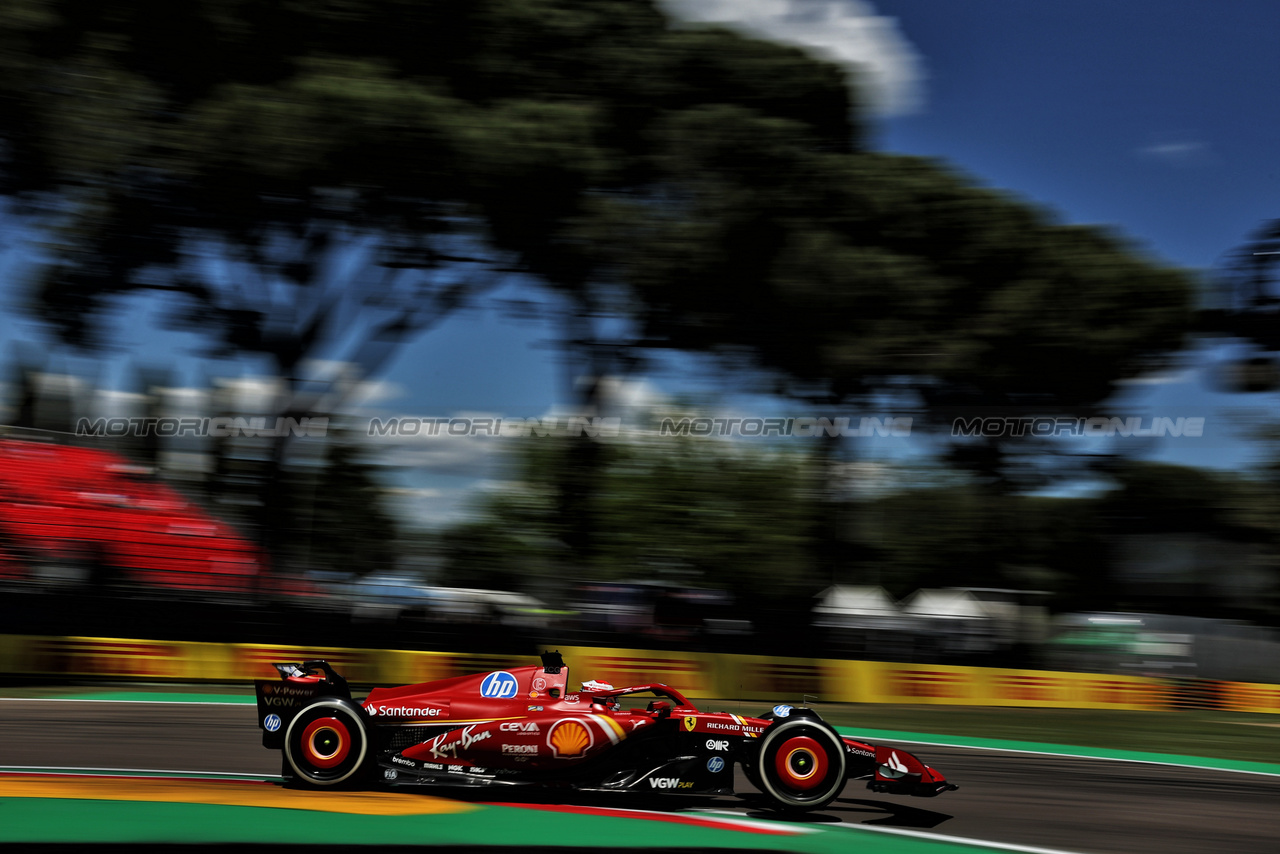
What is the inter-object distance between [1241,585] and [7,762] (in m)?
20.3

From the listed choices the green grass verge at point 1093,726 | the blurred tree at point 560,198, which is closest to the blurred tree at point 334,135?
the blurred tree at point 560,198

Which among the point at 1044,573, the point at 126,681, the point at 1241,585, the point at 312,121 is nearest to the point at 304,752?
the point at 126,681

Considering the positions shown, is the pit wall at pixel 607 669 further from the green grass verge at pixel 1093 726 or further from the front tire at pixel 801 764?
the front tire at pixel 801 764

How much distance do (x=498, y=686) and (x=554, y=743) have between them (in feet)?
1.73

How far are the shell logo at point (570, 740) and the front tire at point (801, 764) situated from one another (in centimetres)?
104

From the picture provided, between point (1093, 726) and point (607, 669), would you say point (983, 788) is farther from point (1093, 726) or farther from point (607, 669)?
point (607, 669)

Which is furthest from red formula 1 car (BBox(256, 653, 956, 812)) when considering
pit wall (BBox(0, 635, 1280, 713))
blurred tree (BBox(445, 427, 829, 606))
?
blurred tree (BBox(445, 427, 829, 606))

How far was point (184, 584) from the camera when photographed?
52.1 ft

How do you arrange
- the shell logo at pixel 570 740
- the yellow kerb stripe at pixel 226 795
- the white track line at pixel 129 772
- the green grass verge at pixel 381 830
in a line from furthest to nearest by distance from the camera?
the white track line at pixel 129 772 < the shell logo at pixel 570 740 < the yellow kerb stripe at pixel 226 795 < the green grass verge at pixel 381 830

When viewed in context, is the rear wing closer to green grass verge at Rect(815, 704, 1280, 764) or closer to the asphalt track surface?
the asphalt track surface

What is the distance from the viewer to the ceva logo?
266 inches

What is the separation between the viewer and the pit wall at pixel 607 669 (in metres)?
14.3

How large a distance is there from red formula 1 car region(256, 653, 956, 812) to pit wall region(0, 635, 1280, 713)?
27.3 feet

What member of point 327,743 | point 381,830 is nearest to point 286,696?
point 327,743
